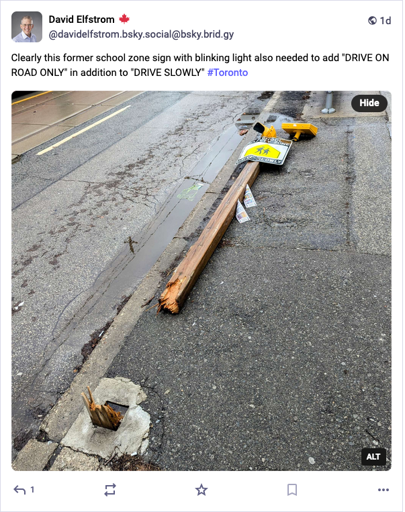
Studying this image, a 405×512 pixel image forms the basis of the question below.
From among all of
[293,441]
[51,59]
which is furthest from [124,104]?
[293,441]

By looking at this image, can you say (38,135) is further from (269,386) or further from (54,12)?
(269,386)

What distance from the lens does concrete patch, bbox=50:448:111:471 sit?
92.5 inches

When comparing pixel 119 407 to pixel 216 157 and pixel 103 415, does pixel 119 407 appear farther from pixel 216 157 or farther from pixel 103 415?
pixel 216 157

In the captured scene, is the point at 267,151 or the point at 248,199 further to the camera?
the point at 267,151

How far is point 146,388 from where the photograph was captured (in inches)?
108

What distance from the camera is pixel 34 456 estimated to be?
2469 mm

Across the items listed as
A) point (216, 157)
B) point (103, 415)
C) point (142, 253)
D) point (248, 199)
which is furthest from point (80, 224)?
point (103, 415)

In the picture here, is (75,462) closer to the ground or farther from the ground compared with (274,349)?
closer to the ground

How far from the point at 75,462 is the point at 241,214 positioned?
3100 millimetres

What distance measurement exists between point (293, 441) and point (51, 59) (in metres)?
2.97

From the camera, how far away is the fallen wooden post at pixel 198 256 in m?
3.35

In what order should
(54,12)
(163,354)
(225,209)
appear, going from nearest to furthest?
1. (54,12)
2. (163,354)
3. (225,209)

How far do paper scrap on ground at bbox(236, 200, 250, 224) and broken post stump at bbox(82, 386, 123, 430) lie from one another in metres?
2.66

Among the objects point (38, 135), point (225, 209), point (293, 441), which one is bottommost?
point (293, 441)
